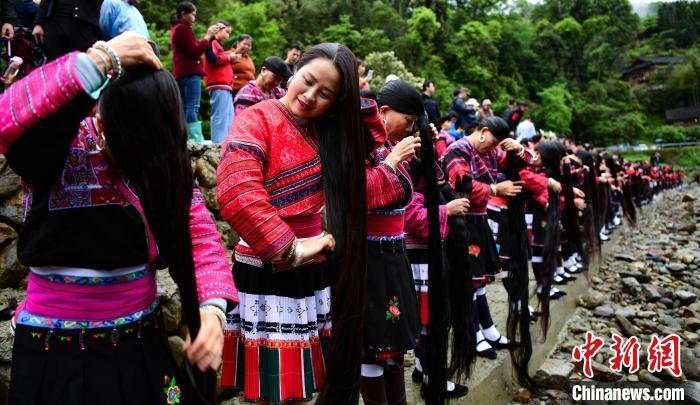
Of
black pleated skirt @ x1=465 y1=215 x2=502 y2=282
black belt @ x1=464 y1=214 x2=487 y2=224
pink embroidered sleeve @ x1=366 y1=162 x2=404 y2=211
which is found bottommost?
black pleated skirt @ x1=465 y1=215 x2=502 y2=282

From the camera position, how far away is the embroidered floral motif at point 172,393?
1.52 metres

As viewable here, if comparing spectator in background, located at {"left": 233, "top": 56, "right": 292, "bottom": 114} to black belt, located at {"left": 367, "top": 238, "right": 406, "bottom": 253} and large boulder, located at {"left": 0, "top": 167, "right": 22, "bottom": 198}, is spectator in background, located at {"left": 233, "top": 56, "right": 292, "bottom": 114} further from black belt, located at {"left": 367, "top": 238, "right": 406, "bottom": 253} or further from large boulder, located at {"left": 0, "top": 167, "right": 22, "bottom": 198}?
black belt, located at {"left": 367, "top": 238, "right": 406, "bottom": 253}

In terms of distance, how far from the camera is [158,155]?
4.62 feet

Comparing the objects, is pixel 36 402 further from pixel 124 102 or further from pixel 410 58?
pixel 410 58

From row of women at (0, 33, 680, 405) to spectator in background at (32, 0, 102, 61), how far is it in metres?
2.41

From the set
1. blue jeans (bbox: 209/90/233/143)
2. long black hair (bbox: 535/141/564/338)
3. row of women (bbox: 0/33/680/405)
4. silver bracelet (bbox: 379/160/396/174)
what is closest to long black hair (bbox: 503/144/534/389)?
long black hair (bbox: 535/141/564/338)

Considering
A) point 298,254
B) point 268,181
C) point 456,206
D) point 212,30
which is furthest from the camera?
point 212,30

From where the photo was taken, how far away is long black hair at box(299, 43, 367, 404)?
200 centimetres

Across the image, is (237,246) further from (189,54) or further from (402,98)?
(189,54)

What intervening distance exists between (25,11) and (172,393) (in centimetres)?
519

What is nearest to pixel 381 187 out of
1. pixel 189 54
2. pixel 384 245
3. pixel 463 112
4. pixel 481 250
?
pixel 384 245

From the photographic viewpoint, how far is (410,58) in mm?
29094

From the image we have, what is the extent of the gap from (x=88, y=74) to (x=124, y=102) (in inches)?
6.2

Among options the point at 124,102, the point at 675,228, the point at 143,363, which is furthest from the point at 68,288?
the point at 675,228
